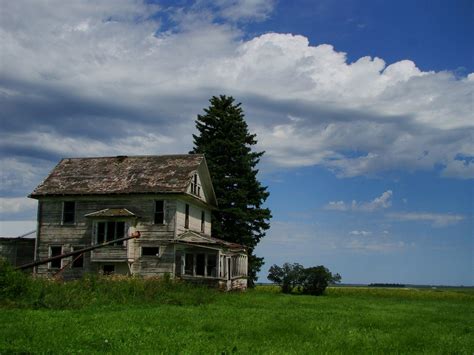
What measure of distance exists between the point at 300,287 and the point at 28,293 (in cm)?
2895

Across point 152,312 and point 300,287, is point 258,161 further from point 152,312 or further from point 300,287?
point 152,312

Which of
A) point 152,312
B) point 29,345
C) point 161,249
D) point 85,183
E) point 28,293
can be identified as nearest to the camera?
point 29,345

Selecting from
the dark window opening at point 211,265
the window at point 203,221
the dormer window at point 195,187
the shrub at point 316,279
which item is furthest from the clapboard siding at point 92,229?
the shrub at point 316,279

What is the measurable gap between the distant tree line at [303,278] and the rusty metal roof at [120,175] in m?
11.8

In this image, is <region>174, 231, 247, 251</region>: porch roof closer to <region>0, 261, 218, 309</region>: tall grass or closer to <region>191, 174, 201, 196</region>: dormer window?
<region>191, 174, 201, 196</region>: dormer window

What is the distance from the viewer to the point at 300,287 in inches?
1799

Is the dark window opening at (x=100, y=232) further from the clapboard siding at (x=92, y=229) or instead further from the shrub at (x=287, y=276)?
the shrub at (x=287, y=276)

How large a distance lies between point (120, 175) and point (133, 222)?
4521mm

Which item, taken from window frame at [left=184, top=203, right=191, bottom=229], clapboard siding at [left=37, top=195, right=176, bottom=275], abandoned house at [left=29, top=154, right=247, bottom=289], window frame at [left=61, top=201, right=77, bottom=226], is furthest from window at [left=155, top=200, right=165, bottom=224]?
window frame at [left=61, top=201, right=77, bottom=226]

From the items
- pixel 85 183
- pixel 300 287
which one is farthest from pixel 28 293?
pixel 300 287

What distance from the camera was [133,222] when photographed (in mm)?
37875

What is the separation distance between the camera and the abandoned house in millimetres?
37656

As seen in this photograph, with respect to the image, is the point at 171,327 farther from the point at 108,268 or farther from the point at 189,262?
the point at 189,262

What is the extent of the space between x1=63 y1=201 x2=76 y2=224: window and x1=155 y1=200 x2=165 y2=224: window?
620 cm
